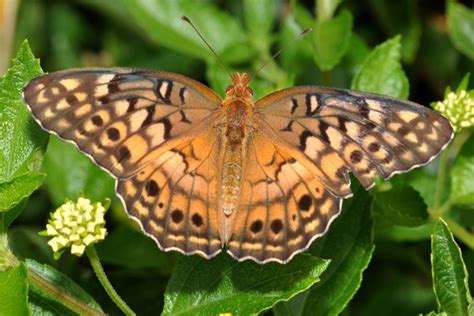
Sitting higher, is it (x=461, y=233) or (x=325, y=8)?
(x=325, y=8)

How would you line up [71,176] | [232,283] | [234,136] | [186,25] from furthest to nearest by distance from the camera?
[186,25] < [71,176] < [234,136] < [232,283]

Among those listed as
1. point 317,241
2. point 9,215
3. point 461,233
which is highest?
point 461,233

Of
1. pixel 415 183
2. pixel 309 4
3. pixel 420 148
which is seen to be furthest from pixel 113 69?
pixel 309 4

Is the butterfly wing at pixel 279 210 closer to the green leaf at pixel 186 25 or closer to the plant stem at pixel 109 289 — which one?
the plant stem at pixel 109 289

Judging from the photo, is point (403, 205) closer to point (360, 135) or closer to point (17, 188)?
point (360, 135)

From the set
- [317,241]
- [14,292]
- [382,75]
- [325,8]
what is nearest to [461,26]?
[325,8]

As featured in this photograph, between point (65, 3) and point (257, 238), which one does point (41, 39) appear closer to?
point (65, 3)

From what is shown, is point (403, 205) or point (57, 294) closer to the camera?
point (57, 294)
